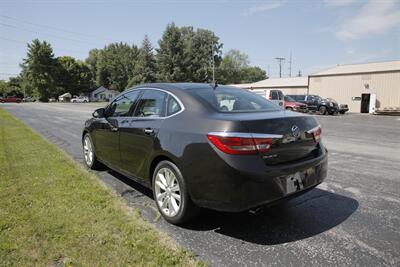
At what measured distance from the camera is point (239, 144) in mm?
2877

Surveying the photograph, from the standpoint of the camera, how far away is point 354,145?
30.6ft

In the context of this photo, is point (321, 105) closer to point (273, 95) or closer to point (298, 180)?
point (273, 95)

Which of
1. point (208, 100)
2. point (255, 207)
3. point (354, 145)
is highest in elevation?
point (208, 100)

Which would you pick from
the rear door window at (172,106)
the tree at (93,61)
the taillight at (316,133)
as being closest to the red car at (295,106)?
the taillight at (316,133)

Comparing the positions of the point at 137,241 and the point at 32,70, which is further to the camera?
the point at 32,70

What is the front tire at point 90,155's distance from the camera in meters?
5.87

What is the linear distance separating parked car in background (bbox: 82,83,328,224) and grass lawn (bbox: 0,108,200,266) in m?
0.51

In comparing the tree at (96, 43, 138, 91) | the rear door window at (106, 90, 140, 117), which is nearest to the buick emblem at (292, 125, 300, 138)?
the rear door window at (106, 90, 140, 117)

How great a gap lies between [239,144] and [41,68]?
8452 cm

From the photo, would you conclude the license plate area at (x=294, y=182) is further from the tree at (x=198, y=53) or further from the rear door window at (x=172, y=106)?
the tree at (x=198, y=53)

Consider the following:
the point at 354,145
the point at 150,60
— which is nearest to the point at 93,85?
the point at 150,60

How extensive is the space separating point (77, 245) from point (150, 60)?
205ft

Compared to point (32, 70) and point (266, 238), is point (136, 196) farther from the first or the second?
point (32, 70)

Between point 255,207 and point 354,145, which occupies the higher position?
point 255,207
